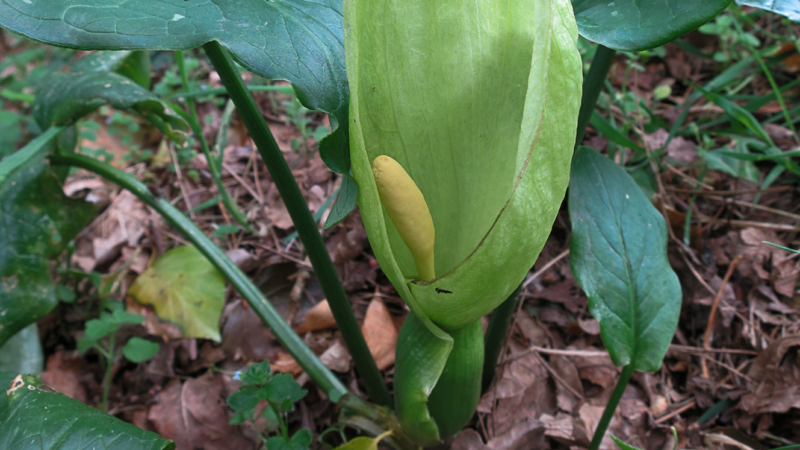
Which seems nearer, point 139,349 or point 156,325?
point 139,349

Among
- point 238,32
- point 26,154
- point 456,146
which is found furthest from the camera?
point 26,154

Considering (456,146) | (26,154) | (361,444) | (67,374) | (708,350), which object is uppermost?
(456,146)

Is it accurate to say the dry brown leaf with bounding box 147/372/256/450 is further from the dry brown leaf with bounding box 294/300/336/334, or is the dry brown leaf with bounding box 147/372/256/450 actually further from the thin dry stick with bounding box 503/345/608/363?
the thin dry stick with bounding box 503/345/608/363

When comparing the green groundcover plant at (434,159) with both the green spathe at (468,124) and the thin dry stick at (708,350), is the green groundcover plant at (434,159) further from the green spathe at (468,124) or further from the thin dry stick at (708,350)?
the thin dry stick at (708,350)

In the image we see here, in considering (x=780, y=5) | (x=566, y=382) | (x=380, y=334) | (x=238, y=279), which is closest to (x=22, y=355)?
(x=238, y=279)

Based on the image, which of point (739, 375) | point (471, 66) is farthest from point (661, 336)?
point (471, 66)

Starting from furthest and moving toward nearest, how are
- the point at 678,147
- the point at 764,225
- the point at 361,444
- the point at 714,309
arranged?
1. the point at 678,147
2. the point at 764,225
3. the point at 714,309
4. the point at 361,444

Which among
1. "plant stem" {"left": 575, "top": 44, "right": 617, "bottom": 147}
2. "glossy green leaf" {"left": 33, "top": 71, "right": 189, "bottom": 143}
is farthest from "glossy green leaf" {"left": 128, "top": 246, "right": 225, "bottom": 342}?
"plant stem" {"left": 575, "top": 44, "right": 617, "bottom": 147}

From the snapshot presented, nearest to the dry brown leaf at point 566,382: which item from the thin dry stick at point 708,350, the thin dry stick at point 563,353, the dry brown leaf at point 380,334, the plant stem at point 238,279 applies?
the thin dry stick at point 563,353

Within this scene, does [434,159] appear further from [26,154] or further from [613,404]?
[26,154]
